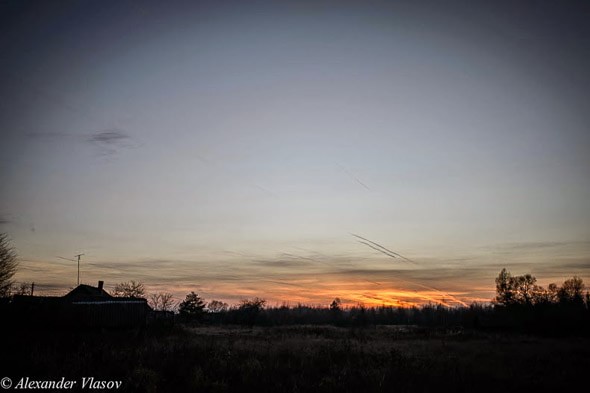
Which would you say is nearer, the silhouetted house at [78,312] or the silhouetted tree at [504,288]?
the silhouetted house at [78,312]

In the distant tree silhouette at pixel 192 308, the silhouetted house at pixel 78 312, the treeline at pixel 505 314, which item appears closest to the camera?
the silhouetted house at pixel 78 312

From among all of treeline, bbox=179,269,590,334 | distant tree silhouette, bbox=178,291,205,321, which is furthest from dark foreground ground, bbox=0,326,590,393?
distant tree silhouette, bbox=178,291,205,321

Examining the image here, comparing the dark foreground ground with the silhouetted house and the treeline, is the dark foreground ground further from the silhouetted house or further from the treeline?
the treeline

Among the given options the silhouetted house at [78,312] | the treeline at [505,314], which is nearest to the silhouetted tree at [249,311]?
the treeline at [505,314]

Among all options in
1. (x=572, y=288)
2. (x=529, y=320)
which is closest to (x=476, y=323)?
(x=529, y=320)

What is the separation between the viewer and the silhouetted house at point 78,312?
23.3 metres

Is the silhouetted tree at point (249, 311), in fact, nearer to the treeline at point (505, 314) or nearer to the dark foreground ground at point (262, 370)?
the treeline at point (505, 314)

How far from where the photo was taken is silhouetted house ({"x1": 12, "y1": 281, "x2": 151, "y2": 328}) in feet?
76.4

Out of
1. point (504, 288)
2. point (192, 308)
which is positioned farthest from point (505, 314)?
point (192, 308)

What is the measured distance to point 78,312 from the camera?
31781 mm

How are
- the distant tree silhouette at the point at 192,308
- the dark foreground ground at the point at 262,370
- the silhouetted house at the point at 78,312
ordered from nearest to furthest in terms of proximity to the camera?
A: 1. the dark foreground ground at the point at 262,370
2. the silhouetted house at the point at 78,312
3. the distant tree silhouette at the point at 192,308

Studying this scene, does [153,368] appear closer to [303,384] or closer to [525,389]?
[303,384]

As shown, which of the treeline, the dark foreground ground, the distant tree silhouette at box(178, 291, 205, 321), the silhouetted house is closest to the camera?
the dark foreground ground

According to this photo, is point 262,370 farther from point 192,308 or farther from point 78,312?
point 192,308
